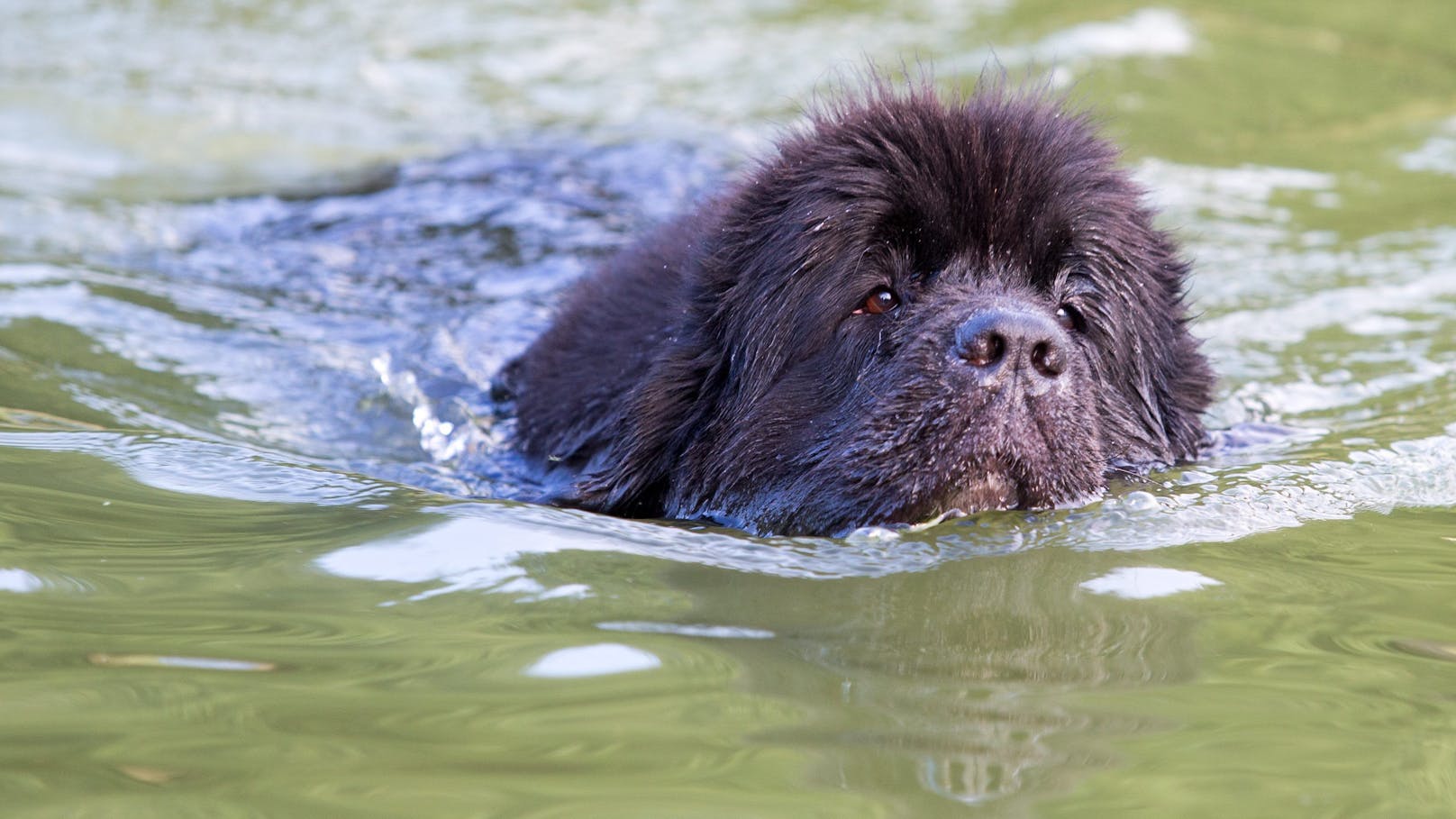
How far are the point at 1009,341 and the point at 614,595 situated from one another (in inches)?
41.5

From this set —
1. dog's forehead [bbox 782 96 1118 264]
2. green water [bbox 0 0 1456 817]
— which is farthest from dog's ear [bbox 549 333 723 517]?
dog's forehead [bbox 782 96 1118 264]

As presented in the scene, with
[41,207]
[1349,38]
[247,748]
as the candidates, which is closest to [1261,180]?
[1349,38]

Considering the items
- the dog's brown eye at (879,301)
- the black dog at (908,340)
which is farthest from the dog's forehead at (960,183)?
the dog's brown eye at (879,301)

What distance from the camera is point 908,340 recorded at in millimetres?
3605

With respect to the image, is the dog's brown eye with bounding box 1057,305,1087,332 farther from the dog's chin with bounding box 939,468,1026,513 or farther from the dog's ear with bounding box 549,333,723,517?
the dog's ear with bounding box 549,333,723,517

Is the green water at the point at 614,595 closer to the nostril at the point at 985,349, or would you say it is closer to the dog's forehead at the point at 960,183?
the nostril at the point at 985,349

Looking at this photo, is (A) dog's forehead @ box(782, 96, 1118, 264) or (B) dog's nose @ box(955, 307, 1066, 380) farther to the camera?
(A) dog's forehead @ box(782, 96, 1118, 264)

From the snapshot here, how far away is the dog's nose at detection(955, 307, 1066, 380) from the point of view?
134 inches

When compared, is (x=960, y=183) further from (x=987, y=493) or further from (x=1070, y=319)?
(x=987, y=493)

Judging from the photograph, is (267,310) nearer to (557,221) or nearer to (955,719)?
(557,221)

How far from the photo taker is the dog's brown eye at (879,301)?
148 inches

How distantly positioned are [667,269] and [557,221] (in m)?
2.32

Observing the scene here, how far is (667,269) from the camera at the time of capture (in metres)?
4.44

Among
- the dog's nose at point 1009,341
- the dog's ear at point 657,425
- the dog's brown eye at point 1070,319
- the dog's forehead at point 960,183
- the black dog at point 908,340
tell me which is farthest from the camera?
the dog's ear at point 657,425
